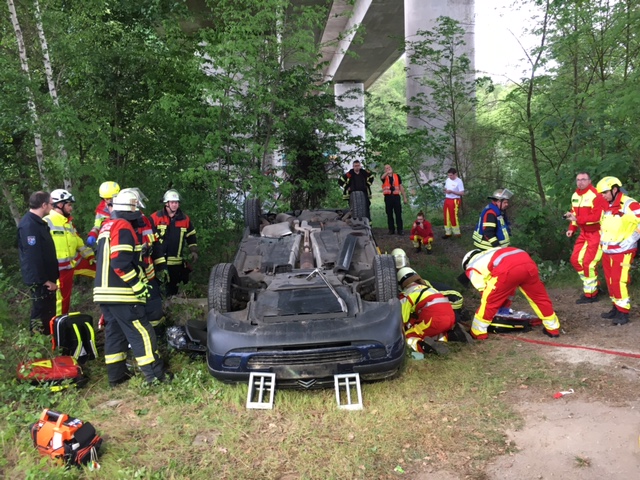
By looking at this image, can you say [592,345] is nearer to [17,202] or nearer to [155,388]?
[155,388]

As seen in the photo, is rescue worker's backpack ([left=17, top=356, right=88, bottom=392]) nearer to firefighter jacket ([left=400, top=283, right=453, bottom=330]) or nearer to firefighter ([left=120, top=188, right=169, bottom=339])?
firefighter ([left=120, top=188, right=169, bottom=339])

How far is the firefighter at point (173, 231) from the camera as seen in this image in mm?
6355

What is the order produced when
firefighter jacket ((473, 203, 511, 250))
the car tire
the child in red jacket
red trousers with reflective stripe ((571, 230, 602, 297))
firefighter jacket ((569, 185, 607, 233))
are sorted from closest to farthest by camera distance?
the car tire → firefighter jacket ((569, 185, 607, 233)) → red trousers with reflective stripe ((571, 230, 602, 297)) → firefighter jacket ((473, 203, 511, 250)) → the child in red jacket

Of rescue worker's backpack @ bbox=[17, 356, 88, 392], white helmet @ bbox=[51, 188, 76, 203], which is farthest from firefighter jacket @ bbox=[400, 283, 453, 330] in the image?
white helmet @ bbox=[51, 188, 76, 203]

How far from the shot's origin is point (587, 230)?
259 inches

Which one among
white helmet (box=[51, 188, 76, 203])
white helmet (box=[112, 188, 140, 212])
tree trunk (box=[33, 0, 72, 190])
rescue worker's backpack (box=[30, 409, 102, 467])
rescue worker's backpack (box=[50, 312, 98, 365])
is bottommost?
rescue worker's backpack (box=[30, 409, 102, 467])

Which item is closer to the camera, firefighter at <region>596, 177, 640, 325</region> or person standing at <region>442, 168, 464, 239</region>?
firefighter at <region>596, 177, 640, 325</region>

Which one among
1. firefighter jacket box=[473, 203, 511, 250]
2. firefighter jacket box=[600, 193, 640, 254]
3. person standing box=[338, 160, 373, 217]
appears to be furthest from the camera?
person standing box=[338, 160, 373, 217]

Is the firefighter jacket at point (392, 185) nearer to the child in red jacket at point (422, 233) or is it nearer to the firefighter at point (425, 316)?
the child in red jacket at point (422, 233)

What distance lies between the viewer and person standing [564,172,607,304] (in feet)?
21.0

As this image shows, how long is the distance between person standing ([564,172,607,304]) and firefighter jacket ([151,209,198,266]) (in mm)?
5027

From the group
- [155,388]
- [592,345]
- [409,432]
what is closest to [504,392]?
[409,432]

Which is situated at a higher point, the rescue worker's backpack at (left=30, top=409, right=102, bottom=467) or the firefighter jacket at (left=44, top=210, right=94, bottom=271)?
the firefighter jacket at (left=44, top=210, right=94, bottom=271)

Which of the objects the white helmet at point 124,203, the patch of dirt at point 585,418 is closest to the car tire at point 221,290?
the white helmet at point 124,203
